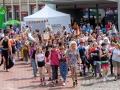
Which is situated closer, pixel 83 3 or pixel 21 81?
pixel 21 81

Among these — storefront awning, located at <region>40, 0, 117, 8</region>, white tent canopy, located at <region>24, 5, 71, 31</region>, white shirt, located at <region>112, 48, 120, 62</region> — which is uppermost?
storefront awning, located at <region>40, 0, 117, 8</region>

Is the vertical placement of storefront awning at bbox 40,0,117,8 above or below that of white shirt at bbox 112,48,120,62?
above

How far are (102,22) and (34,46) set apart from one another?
18.7 m

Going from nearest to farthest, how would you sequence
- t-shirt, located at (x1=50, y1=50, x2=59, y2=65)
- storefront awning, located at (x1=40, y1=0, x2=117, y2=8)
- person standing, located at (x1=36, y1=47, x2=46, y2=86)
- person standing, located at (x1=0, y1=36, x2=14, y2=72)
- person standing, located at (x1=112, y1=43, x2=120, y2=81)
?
t-shirt, located at (x1=50, y1=50, x2=59, y2=65), person standing, located at (x1=36, y1=47, x2=46, y2=86), person standing, located at (x1=112, y1=43, x2=120, y2=81), person standing, located at (x1=0, y1=36, x2=14, y2=72), storefront awning, located at (x1=40, y1=0, x2=117, y2=8)

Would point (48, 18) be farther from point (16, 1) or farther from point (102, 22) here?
point (16, 1)

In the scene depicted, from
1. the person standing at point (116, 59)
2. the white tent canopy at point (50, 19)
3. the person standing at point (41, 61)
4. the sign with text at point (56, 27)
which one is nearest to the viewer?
the person standing at point (41, 61)

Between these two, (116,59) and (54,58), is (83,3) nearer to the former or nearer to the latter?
(116,59)

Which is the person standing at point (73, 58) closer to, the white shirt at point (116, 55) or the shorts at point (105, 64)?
the shorts at point (105, 64)

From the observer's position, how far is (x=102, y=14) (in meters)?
33.5

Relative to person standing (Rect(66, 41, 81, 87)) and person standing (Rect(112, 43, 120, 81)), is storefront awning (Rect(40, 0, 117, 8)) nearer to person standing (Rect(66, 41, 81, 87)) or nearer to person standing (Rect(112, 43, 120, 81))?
person standing (Rect(112, 43, 120, 81))

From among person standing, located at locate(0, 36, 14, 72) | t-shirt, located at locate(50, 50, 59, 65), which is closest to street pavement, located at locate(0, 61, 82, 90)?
person standing, located at locate(0, 36, 14, 72)

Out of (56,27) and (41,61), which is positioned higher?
(56,27)

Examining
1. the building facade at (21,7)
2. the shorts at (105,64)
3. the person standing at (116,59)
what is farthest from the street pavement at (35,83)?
the building facade at (21,7)

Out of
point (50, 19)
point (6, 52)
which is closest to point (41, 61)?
point (6, 52)
